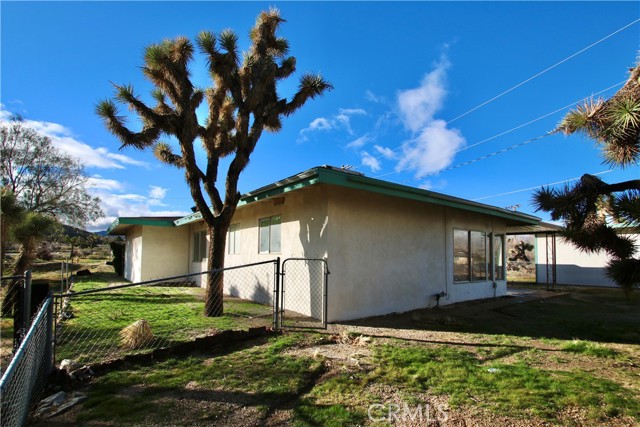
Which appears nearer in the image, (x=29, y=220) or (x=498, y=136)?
(x=29, y=220)

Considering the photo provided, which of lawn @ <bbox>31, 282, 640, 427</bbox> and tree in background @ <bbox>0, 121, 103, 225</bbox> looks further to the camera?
tree in background @ <bbox>0, 121, 103, 225</bbox>

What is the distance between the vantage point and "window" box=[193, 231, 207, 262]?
1486cm

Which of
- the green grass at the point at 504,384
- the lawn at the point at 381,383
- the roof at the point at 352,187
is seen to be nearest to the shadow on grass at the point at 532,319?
the lawn at the point at 381,383

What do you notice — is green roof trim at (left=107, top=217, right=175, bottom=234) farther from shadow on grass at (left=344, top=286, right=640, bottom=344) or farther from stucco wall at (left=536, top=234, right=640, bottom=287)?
stucco wall at (left=536, top=234, right=640, bottom=287)

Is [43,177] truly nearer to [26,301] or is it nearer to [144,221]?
[144,221]

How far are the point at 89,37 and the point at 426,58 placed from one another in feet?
38.7

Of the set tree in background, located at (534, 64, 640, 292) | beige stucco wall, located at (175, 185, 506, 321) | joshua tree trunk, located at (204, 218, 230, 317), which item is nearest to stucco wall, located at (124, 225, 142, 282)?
beige stucco wall, located at (175, 185, 506, 321)

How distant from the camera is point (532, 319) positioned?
827 cm

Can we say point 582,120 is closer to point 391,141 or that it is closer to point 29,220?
point 29,220

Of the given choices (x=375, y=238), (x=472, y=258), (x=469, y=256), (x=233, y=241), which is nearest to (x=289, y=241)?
(x=375, y=238)

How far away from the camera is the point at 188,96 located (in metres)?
7.67

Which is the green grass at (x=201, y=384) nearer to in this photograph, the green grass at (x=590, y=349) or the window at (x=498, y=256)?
the green grass at (x=590, y=349)

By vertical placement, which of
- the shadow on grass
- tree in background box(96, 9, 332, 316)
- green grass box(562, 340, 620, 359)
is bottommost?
the shadow on grass

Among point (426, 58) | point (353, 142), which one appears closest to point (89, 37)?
point (426, 58)
